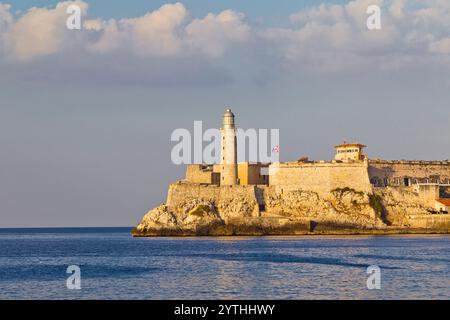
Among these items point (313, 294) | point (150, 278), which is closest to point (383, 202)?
point (150, 278)

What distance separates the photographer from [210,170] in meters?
76.2

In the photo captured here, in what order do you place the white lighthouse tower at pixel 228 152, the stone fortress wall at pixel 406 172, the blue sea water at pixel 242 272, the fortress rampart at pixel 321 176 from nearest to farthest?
the blue sea water at pixel 242 272, the white lighthouse tower at pixel 228 152, the fortress rampart at pixel 321 176, the stone fortress wall at pixel 406 172

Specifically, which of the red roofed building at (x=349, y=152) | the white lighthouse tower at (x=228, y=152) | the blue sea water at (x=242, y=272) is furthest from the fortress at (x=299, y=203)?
the blue sea water at (x=242, y=272)

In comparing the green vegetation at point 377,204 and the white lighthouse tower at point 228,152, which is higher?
the white lighthouse tower at point 228,152

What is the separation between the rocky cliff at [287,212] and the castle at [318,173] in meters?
0.79

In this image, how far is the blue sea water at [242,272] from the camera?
31438 mm

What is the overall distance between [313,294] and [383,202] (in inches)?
1736

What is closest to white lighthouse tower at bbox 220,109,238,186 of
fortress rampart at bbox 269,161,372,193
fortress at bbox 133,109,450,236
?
fortress at bbox 133,109,450,236

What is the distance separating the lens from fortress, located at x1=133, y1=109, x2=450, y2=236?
72500 mm

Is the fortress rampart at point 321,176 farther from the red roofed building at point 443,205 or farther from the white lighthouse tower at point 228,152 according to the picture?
the red roofed building at point 443,205

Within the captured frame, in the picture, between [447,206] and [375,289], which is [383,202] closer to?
[447,206]

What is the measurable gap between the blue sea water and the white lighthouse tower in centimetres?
1246
